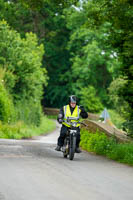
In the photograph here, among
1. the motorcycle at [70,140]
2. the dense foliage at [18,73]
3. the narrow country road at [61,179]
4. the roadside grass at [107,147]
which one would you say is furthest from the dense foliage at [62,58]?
the narrow country road at [61,179]

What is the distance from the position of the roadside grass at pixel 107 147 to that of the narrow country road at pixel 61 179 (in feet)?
2.27

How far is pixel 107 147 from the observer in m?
16.4

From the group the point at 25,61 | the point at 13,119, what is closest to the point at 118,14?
the point at 13,119

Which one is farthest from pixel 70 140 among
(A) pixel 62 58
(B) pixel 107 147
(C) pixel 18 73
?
(A) pixel 62 58

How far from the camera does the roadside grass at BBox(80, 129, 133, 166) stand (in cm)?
1466

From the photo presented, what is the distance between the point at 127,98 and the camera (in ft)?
61.7

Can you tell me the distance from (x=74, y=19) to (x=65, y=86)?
10.3 meters

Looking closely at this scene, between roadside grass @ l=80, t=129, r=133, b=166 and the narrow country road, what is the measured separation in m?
0.69

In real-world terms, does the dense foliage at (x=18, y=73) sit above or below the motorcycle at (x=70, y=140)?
above

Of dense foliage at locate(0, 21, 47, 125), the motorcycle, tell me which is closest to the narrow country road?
the motorcycle

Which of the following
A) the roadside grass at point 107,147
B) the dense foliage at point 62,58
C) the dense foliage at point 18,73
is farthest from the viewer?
the dense foliage at point 62,58

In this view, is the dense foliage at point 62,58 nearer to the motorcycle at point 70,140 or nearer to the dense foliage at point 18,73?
the dense foliage at point 18,73

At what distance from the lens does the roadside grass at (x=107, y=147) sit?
48.1ft

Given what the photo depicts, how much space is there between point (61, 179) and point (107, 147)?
6.66 metres
